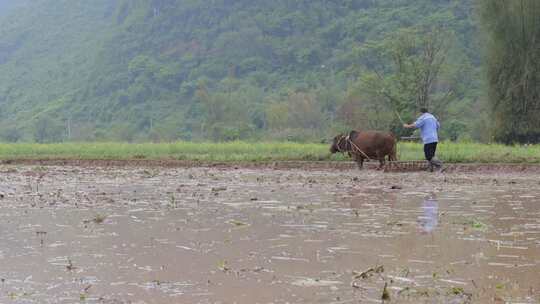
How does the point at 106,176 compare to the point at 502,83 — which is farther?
the point at 502,83

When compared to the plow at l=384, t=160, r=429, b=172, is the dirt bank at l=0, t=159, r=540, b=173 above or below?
below

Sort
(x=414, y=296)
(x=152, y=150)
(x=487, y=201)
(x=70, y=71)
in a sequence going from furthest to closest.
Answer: (x=70, y=71) < (x=152, y=150) < (x=487, y=201) < (x=414, y=296)

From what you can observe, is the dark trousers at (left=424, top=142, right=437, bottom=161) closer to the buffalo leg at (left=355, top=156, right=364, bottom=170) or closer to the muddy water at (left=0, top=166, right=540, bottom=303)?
the buffalo leg at (left=355, top=156, right=364, bottom=170)

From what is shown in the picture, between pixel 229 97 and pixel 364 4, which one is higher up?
pixel 364 4

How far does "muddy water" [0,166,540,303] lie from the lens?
586 cm

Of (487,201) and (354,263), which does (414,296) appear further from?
(487,201)

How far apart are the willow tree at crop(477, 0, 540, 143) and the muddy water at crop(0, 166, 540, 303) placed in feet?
57.8

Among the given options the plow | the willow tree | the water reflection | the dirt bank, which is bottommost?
the dirt bank

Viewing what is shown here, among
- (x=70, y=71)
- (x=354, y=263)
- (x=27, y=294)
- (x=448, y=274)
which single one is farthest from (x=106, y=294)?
(x=70, y=71)

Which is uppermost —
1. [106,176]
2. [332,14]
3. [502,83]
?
[332,14]

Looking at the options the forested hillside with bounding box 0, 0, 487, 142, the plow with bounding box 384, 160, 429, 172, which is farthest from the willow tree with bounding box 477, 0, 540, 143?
the plow with bounding box 384, 160, 429, 172

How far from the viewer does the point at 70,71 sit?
301 ft

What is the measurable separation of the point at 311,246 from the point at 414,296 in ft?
7.11

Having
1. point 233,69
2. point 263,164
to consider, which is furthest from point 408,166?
point 233,69
